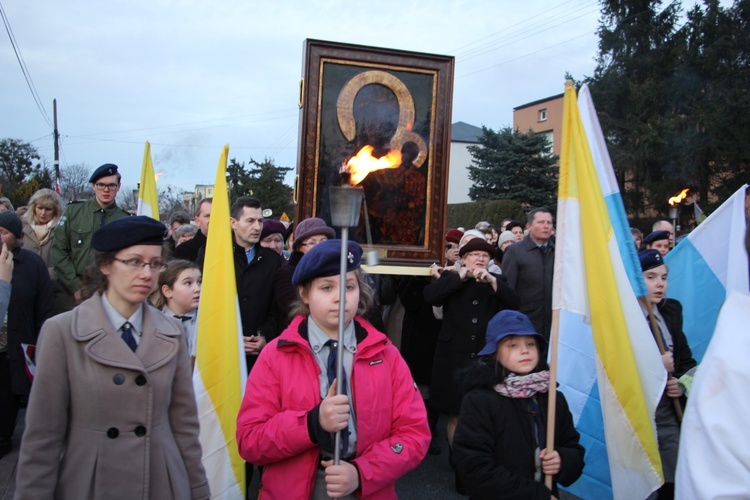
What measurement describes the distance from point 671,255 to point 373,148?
8.31 feet

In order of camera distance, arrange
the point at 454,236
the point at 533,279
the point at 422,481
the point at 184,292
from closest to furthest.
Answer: the point at 184,292, the point at 422,481, the point at 533,279, the point at 454,236

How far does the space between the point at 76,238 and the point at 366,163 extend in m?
2.77

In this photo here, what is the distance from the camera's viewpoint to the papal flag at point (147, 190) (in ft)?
17.6

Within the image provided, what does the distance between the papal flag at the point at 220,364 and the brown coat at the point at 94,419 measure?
4.35 feet

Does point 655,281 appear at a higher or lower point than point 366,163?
lower

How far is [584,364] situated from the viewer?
411cm

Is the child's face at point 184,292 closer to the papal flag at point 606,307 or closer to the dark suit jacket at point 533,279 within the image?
the papal flag at point 606,307

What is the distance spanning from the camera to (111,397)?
2.39 metres

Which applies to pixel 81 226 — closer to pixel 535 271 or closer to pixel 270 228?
pixel 270 228

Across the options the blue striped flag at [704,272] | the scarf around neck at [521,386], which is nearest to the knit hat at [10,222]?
the scarf around neck at [521,386]

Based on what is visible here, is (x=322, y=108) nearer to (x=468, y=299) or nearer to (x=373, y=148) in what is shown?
(x=373, y=148)

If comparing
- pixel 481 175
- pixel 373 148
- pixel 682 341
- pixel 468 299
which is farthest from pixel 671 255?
pixel 481 175

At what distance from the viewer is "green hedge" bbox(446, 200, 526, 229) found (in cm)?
2638

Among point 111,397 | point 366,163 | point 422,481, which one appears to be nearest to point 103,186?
point 366,163
